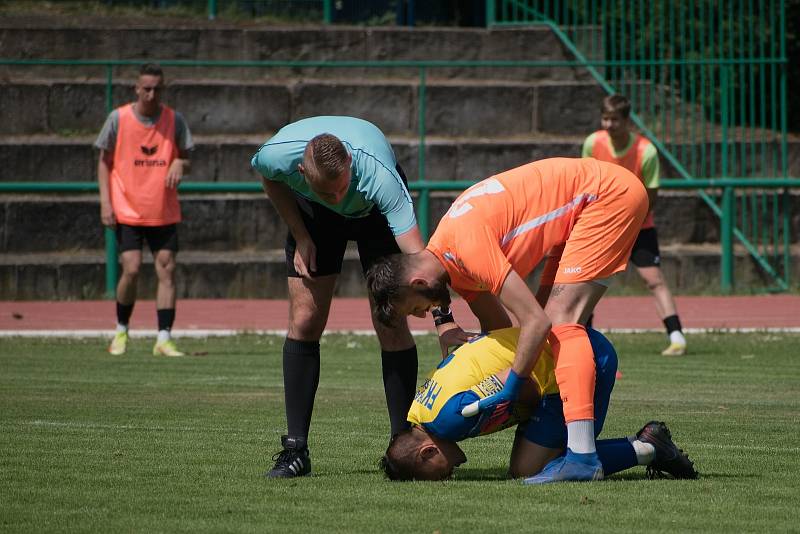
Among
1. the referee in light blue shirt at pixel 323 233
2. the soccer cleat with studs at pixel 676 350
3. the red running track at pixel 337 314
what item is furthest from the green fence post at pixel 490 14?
the referee in light blue shirt at pixel 323 233

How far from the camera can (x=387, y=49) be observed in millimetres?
22453

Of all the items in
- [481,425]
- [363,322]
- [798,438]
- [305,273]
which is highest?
[305,273]

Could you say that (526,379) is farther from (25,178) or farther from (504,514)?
(25,178)

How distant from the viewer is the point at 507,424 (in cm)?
659

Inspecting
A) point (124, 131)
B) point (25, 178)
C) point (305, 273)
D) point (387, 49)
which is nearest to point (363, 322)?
point (124, 131)

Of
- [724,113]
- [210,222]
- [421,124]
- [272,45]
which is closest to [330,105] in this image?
[421,124]

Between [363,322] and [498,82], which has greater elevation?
[498,82]

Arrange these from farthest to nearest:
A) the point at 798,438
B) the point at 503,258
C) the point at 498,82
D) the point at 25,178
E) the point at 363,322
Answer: the point at 498,82 < the point at 25,178 < the point at 363,322 < the point at 798,438 < the point at 503,258

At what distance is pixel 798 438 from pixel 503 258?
252cm

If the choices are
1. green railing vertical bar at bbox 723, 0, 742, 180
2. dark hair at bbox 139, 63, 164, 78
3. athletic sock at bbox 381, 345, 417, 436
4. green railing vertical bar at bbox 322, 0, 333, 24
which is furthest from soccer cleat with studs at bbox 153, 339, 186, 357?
green railing vertical bar at bbox 322, 0, 333, 24

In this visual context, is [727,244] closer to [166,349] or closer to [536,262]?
[166,349]

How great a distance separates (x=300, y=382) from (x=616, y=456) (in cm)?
151

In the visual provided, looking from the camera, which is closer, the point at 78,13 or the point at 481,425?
the point at 481,425

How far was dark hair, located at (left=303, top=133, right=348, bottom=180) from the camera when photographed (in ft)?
20.6
